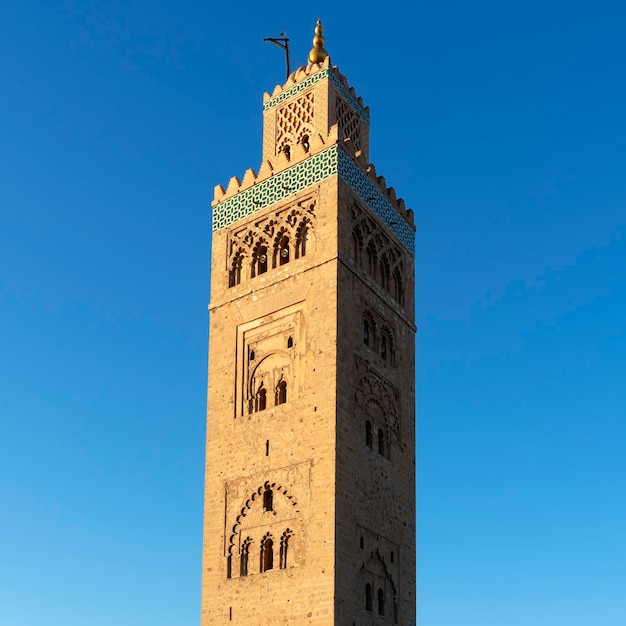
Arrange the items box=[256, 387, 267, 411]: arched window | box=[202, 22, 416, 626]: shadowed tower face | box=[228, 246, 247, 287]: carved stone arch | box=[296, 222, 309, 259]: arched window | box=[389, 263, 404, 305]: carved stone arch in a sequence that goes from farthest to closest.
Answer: box=[389, 263, 404, 305]: carved stone arch < box=[228, 246, 247, 287]: carved stone arch < box=[296, 222, 309, 259]: arched window < box=[256, 387, 267, 411]: arched window < box=[202, 22, 416, 626]: shadowed tower face

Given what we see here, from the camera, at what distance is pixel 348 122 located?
66.8ft

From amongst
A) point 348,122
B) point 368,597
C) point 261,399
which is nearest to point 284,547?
point 368,597

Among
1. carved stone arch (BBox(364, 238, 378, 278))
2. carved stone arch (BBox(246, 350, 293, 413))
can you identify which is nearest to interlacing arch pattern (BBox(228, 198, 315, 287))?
carved stone arch (BBox(364, 238, 378, 278))

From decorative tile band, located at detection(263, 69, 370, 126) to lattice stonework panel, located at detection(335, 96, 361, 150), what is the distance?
180 mm

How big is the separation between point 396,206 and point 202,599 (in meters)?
8.83

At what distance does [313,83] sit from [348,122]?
3.61ft

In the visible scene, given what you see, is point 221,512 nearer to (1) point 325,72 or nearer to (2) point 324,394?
(2) point 324,394

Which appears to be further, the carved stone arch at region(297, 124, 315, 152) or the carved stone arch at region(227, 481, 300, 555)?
the carved stone arch at region(297, 124, 315, 152)

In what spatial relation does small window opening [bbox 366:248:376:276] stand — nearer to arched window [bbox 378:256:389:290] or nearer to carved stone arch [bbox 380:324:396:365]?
arched window [bbox 378:256:389:290]

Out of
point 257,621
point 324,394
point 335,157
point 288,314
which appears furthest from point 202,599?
point 335,157

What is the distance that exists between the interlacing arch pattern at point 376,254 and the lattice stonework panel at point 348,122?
217 centimetres

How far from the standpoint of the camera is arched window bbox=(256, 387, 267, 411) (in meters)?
17.5

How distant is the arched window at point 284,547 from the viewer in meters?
15.8

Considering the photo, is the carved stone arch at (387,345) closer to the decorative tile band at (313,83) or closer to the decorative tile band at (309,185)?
the decorative tile band at (309,185)
